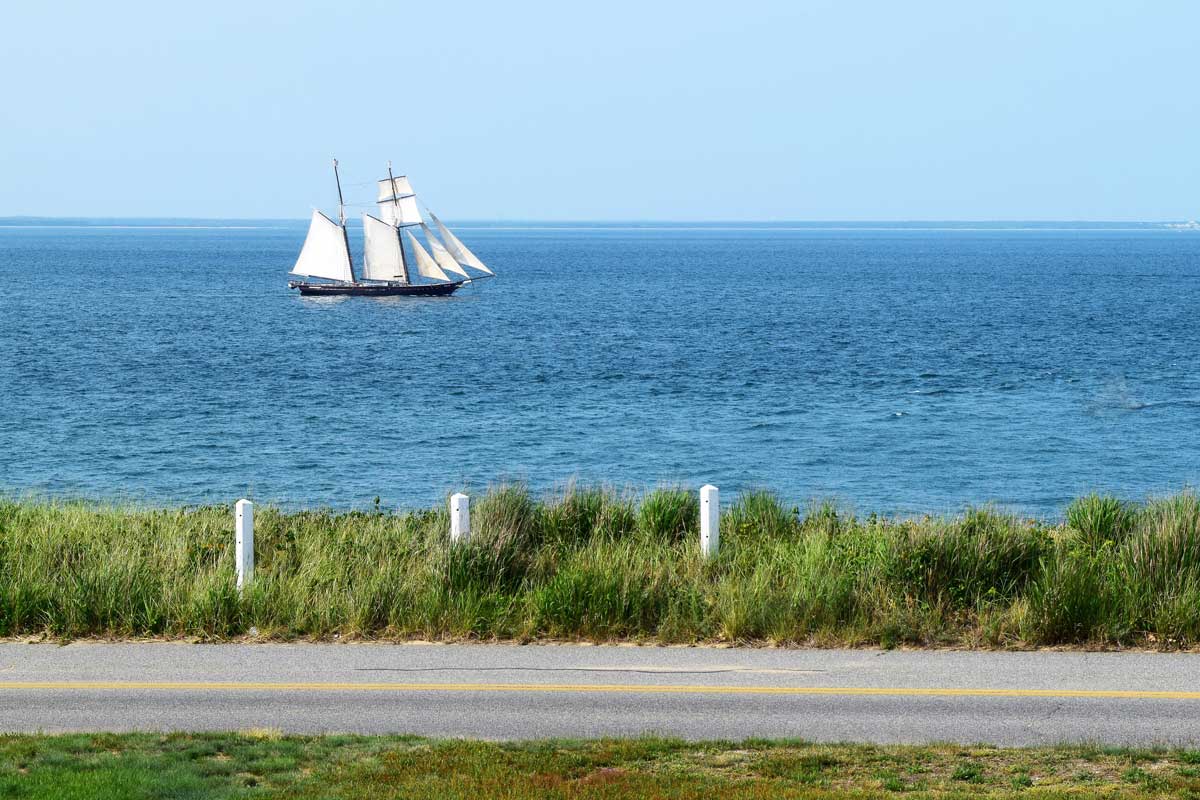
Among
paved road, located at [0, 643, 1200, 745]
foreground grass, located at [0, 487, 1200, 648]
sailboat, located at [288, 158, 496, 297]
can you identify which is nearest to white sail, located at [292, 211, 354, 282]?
sailboat, located at [288, 158, 496, 297]

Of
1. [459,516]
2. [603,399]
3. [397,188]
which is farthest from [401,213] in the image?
[459,516]

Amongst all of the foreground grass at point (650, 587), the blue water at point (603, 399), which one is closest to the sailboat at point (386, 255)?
the blue water at point (603, 399)

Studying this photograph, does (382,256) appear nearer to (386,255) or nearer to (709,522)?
(386,255)

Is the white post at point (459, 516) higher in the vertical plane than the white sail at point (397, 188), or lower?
lower

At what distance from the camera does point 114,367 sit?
6562cm

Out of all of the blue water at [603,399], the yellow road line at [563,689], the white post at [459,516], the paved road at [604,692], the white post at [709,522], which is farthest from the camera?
the blue water at [603,399]

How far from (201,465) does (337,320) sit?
211ft

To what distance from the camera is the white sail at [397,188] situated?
125250 mm

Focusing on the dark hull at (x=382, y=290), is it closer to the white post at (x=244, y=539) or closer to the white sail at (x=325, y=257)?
the white sail at (x=325, y=257)

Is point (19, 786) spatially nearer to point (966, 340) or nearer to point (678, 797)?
point (678, 797)

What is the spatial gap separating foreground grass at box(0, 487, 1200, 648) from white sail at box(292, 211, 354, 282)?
368 feet

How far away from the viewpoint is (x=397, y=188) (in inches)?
4961

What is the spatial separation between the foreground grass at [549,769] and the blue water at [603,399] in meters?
18.8

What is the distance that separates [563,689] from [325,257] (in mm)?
118472
